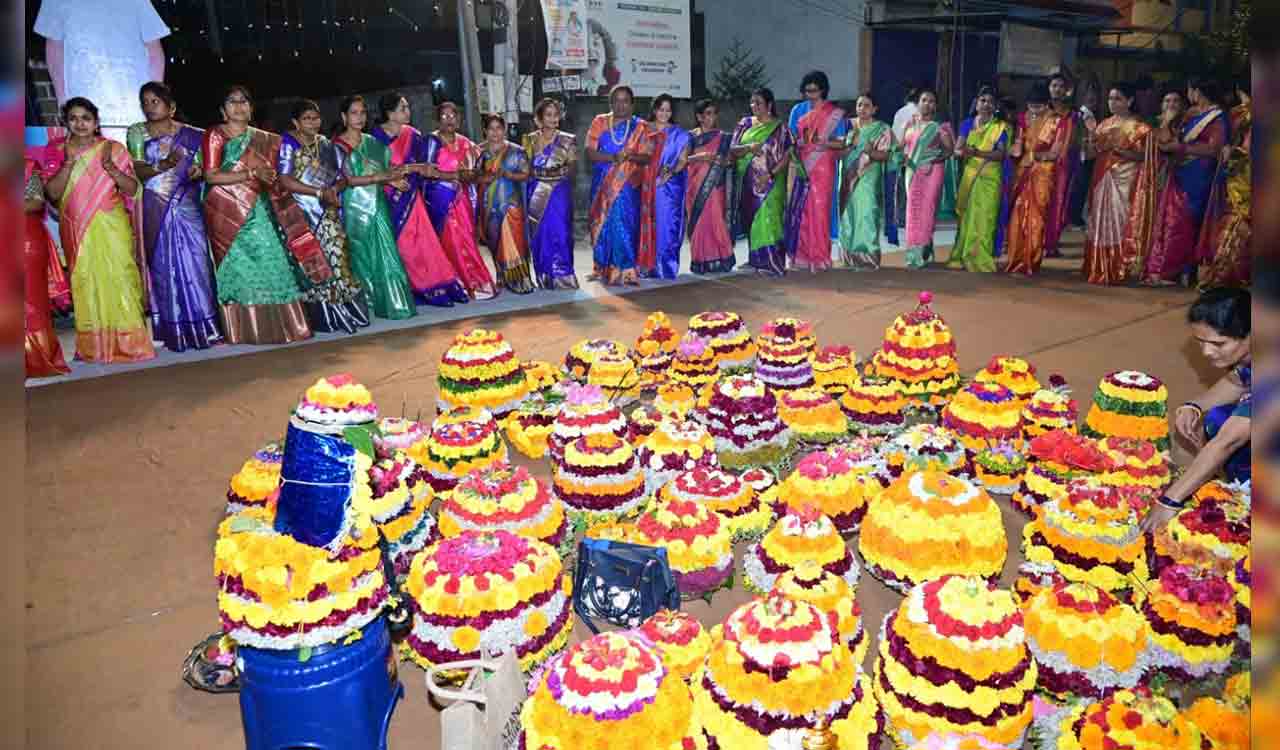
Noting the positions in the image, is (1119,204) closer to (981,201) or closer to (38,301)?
(981,201)

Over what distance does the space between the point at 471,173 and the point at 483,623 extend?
5.85 meters

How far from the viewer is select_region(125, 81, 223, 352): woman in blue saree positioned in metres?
6.08

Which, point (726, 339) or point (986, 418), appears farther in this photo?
point (726, 339)

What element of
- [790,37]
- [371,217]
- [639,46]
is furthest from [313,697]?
[790,37]

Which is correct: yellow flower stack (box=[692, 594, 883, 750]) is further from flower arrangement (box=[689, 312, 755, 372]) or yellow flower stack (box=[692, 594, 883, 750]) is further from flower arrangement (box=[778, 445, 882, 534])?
flower arrangement (box=[689, 312, 755, 372])

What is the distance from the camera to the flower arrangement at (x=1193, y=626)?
8.05ft

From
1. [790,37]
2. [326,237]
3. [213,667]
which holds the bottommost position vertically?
[213,667]

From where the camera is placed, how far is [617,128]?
8.38 metres

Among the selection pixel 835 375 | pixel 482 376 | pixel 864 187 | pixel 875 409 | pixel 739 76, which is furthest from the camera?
pixel 739 76

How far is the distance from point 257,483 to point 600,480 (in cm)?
137

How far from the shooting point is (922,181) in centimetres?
931

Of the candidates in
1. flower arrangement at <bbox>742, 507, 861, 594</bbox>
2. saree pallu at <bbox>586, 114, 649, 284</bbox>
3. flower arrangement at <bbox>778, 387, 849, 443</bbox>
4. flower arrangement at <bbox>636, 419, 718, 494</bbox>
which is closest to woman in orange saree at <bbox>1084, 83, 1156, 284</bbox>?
saree pallu at <bbox>586, 114, 649, 284</bbox>

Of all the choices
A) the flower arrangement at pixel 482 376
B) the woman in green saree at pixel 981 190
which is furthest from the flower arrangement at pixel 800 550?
the woman in green saree at pixel 981 190

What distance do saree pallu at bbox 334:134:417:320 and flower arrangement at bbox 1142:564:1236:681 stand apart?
6.07m
